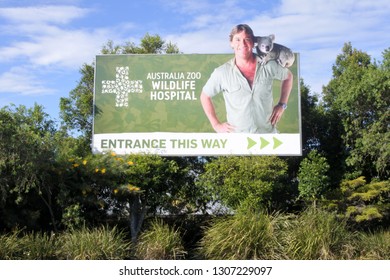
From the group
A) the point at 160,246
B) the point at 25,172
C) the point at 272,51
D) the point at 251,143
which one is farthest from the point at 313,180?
the point at 25,172

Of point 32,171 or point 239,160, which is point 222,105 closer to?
point 239,160

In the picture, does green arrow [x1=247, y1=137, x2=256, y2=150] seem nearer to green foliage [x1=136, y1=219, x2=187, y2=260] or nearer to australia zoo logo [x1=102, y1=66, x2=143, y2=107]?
australia zoo logo [x1=102, y1=66, x2=143, y2=107]

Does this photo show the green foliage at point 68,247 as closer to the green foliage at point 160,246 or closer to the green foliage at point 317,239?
the green foliage at point 160,246

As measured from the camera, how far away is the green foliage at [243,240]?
47.3ft

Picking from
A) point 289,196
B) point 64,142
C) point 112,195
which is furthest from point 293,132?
point 64,142

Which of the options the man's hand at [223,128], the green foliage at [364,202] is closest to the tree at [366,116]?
the green foliage at [364,202]

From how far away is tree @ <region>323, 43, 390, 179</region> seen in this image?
18.5 meters

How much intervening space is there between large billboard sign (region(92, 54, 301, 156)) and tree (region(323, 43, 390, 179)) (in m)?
1.94

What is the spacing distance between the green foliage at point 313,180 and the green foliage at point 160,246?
5.06m

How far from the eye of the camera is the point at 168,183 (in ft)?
60.5

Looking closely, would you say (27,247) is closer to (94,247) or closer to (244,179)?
(94,247)

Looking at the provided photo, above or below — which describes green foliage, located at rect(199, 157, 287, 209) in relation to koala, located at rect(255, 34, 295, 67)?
below

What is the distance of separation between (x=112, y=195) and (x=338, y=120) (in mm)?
9480

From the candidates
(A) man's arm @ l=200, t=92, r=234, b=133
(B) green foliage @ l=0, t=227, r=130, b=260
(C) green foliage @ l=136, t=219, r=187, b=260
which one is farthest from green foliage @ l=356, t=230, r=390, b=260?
(B) green foliage @ l=0, t=227, r=130, b=260
